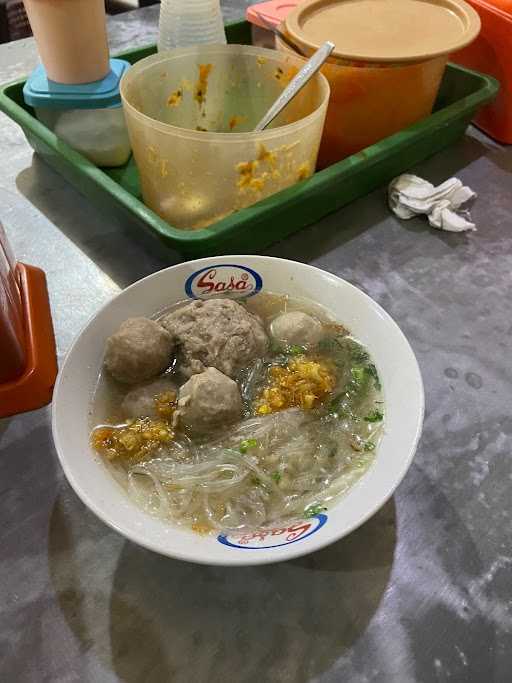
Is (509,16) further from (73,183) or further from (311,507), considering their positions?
(311,507)

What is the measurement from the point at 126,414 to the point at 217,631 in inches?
12.3

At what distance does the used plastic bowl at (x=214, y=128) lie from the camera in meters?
1.06

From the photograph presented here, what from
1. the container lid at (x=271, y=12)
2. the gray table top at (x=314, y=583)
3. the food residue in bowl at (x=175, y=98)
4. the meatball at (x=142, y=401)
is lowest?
the gray table top at (x=314, y=583)

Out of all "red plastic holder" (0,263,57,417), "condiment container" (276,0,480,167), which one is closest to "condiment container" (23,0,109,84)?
"condiment container" (276,0,480,167)

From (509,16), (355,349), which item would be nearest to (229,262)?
(355,349)

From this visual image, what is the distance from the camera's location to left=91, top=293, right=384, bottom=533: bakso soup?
720 millimetres

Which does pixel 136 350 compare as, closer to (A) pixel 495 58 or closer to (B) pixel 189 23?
(B) pixel 189 23

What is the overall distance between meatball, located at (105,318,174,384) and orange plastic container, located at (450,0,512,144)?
1279 millimetres

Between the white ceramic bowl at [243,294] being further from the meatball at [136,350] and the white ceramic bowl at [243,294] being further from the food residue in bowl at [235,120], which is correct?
the food residue in bowl at [235,120]

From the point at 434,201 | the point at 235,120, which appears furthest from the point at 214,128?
the point at 434,201

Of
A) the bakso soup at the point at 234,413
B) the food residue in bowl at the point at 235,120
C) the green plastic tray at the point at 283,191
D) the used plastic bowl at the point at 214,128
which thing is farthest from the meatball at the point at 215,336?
the food residue in bowl at the point at 235,120

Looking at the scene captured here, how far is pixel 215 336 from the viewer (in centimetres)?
84

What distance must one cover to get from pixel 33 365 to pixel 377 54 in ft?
3.22

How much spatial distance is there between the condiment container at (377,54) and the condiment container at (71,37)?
437 millimetres
